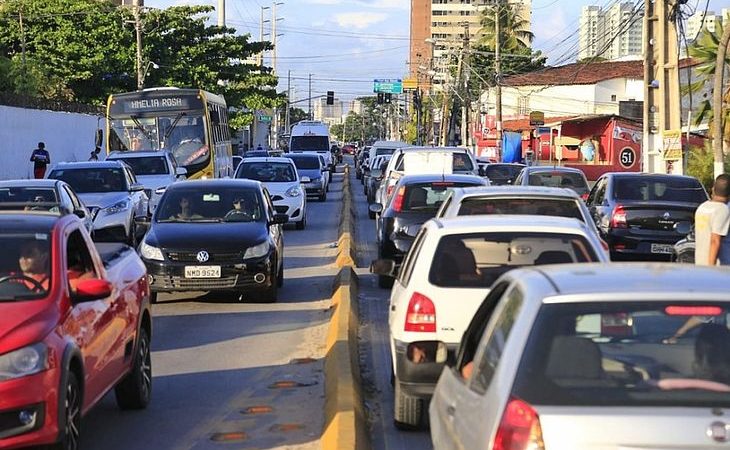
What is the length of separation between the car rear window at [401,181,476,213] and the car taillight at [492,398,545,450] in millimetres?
12233

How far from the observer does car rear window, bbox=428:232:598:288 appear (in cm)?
828

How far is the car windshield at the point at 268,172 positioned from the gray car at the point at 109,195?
216 inches

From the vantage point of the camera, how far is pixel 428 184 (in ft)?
54.6

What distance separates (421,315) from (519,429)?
3911 millimetres

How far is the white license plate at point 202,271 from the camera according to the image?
49.2ft

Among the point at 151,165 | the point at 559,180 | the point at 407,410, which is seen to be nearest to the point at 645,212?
the point at 559,180

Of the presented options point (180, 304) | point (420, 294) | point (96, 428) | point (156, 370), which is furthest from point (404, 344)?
point (180, 304)

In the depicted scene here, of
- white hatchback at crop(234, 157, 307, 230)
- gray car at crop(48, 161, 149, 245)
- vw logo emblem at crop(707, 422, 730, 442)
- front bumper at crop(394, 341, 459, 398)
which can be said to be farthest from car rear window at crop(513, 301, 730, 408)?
white hatchback at crop(234, 157, 307, 230)

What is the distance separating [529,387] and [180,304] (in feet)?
38.3

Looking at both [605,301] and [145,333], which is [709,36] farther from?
[605,301]

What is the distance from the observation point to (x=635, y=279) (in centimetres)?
481

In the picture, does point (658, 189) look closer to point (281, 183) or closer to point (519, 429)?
point (281, 183)

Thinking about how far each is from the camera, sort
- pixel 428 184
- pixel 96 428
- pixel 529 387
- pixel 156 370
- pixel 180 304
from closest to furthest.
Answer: pixel 529 387 → pixel 96 428 → pixel 156 370 → pixel 180 304 → pixel 428 184

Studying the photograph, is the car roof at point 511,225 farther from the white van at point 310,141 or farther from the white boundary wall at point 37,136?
the white van at point 310,141
